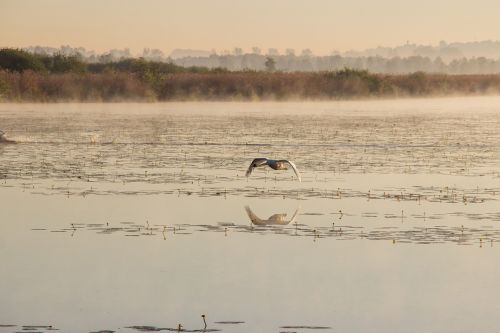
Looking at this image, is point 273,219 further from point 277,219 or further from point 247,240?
point 247,240

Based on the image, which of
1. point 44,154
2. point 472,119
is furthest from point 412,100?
point 44,154

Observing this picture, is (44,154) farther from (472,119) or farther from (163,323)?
(472,119)

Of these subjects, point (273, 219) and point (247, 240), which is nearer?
point (247, 240)

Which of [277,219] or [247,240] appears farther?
[277,219]

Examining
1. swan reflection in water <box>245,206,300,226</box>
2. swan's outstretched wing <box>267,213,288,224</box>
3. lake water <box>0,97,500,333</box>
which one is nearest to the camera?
lake water <box>0,97,500,333</box>

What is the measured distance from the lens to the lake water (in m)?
10.3

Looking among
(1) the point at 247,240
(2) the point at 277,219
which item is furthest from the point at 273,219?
(1) the point at 247,240

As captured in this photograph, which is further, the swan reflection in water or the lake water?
the swan reflection in water

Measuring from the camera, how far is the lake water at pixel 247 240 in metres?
10.3

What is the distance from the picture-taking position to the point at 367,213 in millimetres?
17203

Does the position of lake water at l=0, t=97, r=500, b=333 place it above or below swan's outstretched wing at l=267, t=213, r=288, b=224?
above

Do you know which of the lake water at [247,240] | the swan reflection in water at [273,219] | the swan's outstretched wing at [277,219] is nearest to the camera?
the lake water at [247,240]

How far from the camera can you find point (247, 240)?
14586 millimetres

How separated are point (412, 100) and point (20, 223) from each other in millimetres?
75089
